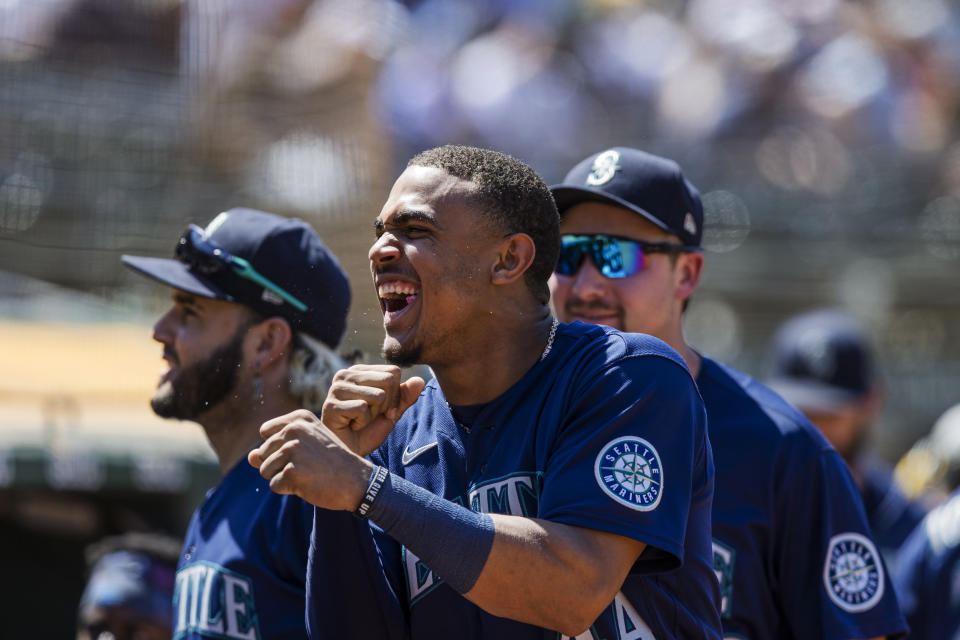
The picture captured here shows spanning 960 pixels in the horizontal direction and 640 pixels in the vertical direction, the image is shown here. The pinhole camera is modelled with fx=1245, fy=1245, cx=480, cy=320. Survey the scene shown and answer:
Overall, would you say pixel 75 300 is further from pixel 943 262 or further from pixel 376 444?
pixel 943 262

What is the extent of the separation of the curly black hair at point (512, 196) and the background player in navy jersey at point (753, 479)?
788 mm

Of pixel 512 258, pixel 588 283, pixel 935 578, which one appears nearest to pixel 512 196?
pixel 512 258

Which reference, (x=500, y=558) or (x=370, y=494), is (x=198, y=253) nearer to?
(x=370, y=494)

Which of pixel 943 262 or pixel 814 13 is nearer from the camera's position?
pixel 943 262

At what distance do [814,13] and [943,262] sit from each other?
119 inches

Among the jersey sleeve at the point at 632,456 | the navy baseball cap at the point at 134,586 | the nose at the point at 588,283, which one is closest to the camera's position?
the jersey sleeve at the point at 632,456

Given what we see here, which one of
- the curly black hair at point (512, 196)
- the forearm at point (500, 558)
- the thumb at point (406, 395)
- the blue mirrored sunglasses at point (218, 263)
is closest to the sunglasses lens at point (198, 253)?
the blue mirrored sunglasses at point (218, 263)

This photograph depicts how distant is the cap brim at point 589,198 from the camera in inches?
130

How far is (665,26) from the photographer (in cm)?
1248

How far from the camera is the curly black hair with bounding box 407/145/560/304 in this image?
2439 millimetres

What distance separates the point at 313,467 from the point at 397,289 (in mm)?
507

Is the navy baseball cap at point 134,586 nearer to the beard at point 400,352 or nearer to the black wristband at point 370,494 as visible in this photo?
the beard at point 400,352

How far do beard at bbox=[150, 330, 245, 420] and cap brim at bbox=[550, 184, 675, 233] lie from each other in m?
0.99

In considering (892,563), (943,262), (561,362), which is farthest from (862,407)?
(943,262)
